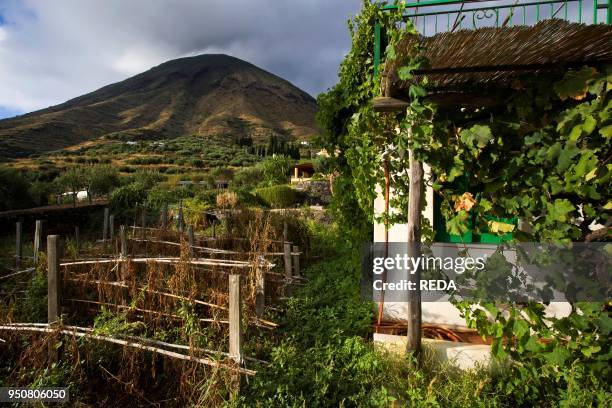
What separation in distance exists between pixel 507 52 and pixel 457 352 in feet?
8.46

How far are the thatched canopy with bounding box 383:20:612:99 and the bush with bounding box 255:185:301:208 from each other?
50.5 feet

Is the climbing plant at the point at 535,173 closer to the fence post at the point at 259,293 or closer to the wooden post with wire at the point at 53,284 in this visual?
the fence post at the point at 259,293

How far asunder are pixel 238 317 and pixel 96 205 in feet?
45.0

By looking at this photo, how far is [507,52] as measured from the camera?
195 cm

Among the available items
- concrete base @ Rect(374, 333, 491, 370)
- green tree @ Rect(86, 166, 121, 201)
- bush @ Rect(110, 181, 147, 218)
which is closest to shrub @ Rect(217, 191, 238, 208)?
bush @ Rect(110, 181, 147, 218)

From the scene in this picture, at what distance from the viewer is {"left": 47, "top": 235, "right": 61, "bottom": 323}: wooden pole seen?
387 cm

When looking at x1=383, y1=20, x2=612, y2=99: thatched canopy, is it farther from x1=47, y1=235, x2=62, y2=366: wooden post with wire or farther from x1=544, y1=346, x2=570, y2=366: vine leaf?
x1=47, y1=235, x2=62, y2=366: wooden post with wire

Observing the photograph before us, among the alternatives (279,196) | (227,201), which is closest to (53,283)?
(227,201)

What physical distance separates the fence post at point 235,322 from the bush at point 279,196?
1428 cm

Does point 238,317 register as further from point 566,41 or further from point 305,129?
point 305,129

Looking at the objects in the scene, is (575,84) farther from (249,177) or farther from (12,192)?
(249,177)

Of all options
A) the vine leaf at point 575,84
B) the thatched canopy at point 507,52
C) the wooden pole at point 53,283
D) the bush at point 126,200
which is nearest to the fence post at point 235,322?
the thatched canopy at point 507,52

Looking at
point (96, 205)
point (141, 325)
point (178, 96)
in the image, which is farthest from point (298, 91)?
point (141, 325)

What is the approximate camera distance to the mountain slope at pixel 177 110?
189 feet
